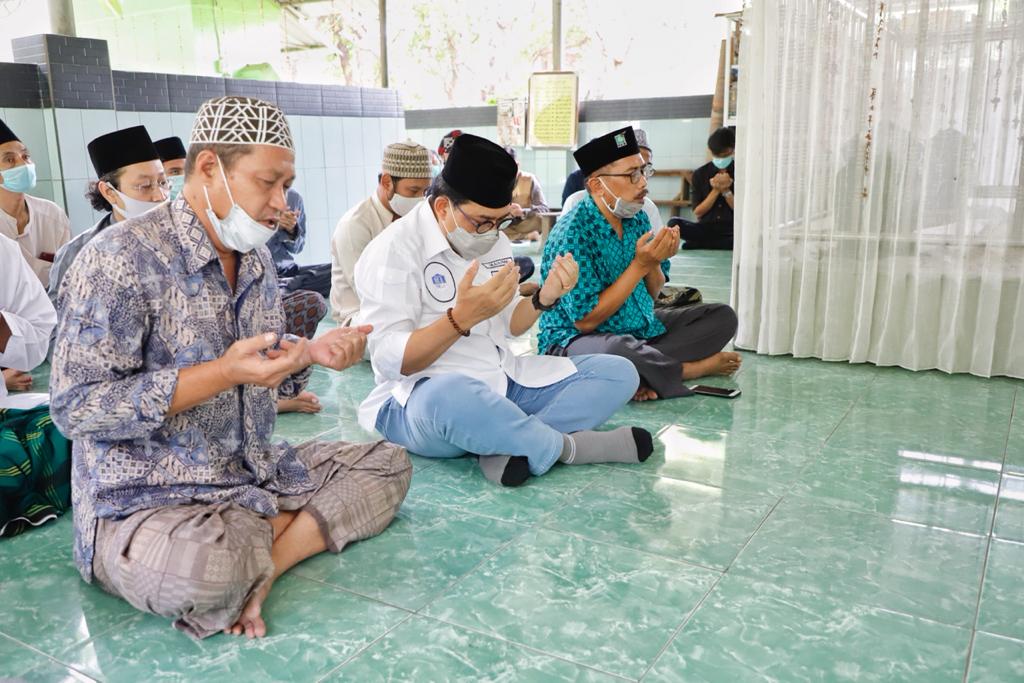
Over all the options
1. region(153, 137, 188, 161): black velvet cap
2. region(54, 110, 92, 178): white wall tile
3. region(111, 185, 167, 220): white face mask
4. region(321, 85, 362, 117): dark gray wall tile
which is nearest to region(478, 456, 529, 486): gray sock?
region(111, 185, 167, 220): white face mask

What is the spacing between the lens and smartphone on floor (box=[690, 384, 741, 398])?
336 cm

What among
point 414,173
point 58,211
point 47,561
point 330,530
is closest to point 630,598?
point 330,530

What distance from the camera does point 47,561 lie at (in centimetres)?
204

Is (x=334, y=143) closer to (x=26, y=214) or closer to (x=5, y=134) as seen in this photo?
(x=26, y=214)

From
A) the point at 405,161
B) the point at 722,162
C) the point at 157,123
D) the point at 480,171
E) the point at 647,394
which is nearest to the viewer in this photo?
the point at 480,171

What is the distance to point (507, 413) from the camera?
2.45 m

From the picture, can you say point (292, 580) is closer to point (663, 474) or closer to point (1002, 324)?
point (663, 474)

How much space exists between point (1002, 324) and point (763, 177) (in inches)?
46.2

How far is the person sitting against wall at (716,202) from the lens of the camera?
25.6 ft

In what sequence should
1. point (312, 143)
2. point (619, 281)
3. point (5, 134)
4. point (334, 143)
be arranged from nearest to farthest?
point (619, 281)
point (5, 134)
point (312, 143)
point (334, 143)

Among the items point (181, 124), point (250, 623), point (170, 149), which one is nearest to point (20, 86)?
point (181, 124)

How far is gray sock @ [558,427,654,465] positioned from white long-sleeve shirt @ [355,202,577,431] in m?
0.29

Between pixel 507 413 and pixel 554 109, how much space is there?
25.3ft

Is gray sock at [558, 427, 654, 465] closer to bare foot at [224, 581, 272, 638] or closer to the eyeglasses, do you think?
bare foot at [224, 581, 272, 638]
